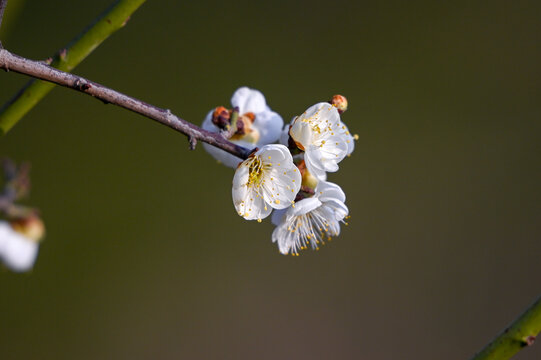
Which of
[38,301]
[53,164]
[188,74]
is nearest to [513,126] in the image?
[188,74]

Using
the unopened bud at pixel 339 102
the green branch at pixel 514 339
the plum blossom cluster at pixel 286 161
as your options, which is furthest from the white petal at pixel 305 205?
the green branch at pixel 514 339

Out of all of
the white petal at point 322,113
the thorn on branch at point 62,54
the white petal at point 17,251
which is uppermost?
the white petal at point 17,251

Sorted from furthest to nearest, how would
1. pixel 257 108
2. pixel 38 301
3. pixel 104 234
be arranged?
pixel 104 234, pixel 38 301, pixel 257 108

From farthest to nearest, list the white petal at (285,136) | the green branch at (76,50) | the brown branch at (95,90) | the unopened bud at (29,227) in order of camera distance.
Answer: the unopened bud at (29,227)
the white petal at (285,136)
the green branch at (76,50)
the brown branch at (95,90)


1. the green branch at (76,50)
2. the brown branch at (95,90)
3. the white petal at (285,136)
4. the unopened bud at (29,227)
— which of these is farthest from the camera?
the unopened bud at (29,227)

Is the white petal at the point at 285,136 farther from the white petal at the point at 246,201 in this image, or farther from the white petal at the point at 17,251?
the white petal at the point at 17,251

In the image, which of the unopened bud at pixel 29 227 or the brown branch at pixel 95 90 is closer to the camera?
the brown branch at pixel 95 90

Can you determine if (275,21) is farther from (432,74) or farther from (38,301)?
(38,301)
